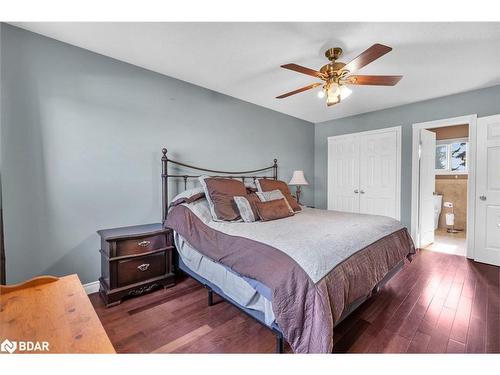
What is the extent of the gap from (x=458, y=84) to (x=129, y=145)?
4.11 m

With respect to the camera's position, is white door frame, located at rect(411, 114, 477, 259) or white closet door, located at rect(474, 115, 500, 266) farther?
white door frame, located at rect(411, 114, 477, 259)

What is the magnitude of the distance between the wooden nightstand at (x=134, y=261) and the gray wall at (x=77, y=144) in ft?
0.95

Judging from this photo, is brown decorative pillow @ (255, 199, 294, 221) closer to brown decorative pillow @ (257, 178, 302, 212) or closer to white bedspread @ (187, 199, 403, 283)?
white bedspread @ (187, 199, 403, 283)

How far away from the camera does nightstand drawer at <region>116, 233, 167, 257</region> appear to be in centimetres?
203

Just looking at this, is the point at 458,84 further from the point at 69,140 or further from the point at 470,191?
the point at 69,140

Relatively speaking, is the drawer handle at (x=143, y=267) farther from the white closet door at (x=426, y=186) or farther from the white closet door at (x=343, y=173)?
the white closet door at (x=426, y=186)

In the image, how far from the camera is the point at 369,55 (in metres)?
1.65

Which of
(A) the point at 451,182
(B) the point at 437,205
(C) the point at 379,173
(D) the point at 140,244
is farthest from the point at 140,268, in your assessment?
(A) the point at 451,182

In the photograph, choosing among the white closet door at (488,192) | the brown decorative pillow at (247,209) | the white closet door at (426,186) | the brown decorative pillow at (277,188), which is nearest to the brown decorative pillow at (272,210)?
the brown decorative pillow at (247,209)

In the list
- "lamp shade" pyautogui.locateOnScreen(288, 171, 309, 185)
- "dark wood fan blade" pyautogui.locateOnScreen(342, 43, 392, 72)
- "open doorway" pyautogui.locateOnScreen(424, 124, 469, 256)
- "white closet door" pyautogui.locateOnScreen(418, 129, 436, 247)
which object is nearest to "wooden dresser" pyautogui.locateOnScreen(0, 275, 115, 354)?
"dark wood fan blade" pyautogui.locateOnScreen(342, 43, 392, 72)

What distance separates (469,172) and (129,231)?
4430 millimetres

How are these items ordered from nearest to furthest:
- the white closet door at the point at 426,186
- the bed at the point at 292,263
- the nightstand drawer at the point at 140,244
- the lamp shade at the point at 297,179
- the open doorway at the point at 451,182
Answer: the bed at the point at 292,263
the nightstand drawer at the point at 140,244
the white closet door at the point at 426,186
the lamp shade at the point at 297,179
the open doorway at the point at 451,182

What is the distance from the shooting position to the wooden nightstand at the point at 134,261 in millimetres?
1994

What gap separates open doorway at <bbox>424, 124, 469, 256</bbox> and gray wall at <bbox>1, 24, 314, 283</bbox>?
527 centimetres
